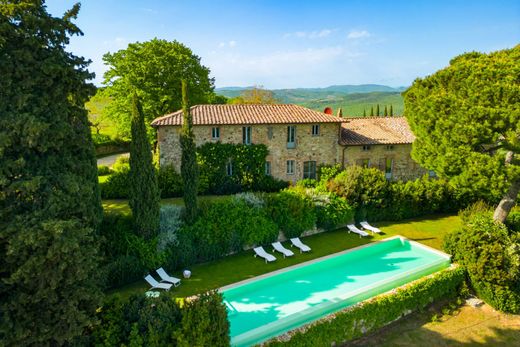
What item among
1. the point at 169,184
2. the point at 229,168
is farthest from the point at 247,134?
the point at 169,184

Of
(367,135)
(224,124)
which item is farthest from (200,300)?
(367,135)

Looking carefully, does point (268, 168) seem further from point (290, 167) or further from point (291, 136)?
point (291, 136)

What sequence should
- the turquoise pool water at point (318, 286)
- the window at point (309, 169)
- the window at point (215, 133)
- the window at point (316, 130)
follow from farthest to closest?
the window at point (309, 169) → the window at point (316, 130) → the window at point (215, 133) → the turquoise pool water at point (318, 286)

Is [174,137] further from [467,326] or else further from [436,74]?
[467,326]

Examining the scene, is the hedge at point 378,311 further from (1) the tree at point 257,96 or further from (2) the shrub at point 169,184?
(1) the tree at point 257,96

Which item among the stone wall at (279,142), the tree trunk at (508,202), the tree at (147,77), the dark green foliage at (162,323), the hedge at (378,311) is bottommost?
the hedge at (378,311)

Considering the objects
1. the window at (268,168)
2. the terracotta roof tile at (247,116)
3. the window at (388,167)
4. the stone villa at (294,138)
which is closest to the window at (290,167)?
the stone villa at (294,138)
